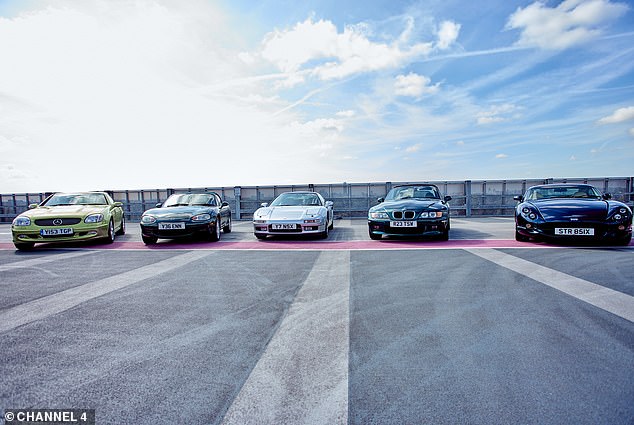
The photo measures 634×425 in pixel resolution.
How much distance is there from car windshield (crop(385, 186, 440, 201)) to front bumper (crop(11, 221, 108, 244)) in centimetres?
729

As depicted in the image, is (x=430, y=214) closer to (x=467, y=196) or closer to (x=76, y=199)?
(x=76, y=199)

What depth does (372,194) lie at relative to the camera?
17.4 m

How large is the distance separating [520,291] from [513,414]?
235cm

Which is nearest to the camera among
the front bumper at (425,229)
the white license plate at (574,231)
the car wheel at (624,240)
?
the white license plate at (574,231)

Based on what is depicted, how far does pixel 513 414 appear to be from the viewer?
1548 mm

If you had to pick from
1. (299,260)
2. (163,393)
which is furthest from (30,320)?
(299,260)

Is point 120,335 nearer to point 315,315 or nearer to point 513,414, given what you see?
point 315,315

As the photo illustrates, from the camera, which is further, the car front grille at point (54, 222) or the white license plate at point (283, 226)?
the white license plate at point (283, 226)

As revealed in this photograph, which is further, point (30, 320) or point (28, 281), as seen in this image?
point (28, 281)

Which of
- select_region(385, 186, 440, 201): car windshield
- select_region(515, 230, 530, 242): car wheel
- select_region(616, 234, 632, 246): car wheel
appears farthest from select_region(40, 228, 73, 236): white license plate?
select_region(616, 234, 632, 246): car wheel

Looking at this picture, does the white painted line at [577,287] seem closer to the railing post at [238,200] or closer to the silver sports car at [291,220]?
the silver sports car at [291,220]

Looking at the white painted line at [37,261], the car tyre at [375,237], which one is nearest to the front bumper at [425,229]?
the car tyre at [375,237]

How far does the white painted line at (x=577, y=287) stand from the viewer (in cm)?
299

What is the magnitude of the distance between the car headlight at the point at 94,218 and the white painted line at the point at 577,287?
8384 millimetres
